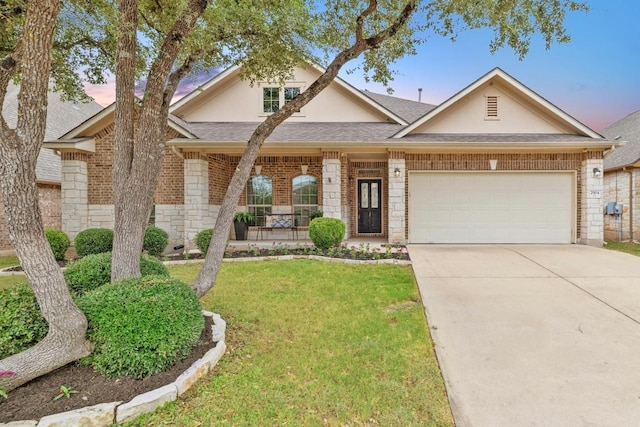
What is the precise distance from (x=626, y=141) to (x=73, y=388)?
16.8 m

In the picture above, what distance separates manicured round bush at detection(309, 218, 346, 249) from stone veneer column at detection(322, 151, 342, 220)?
1080 millimetres

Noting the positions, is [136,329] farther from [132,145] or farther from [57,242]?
[57,242]

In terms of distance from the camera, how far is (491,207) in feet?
35.7

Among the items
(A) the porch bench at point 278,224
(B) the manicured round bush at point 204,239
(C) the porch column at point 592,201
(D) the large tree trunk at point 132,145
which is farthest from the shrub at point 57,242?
(C) the porch column at point 592,201

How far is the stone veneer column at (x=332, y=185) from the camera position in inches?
413

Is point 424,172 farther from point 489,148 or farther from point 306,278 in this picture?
point 306,278

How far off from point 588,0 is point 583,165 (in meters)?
6.50

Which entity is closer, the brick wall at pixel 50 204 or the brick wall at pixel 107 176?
the brick wall at pixel 107 176

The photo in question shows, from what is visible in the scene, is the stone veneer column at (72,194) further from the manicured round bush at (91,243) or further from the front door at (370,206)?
the front door at (370,206)

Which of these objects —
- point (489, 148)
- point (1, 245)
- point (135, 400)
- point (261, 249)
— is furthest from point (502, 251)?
point (1, 245)

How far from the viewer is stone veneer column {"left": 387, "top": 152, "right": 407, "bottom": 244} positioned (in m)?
10.5

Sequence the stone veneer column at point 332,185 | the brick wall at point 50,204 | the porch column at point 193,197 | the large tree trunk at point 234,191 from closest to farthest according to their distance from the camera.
A: the large tree trunk at point 234,191, the porch column at point 193,197, the stone veneer column at point 332,185, the brick wall at point 50,204

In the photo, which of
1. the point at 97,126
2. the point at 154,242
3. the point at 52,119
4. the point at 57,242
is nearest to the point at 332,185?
the point at 154,242

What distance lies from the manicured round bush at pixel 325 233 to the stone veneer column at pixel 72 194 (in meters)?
7.60
